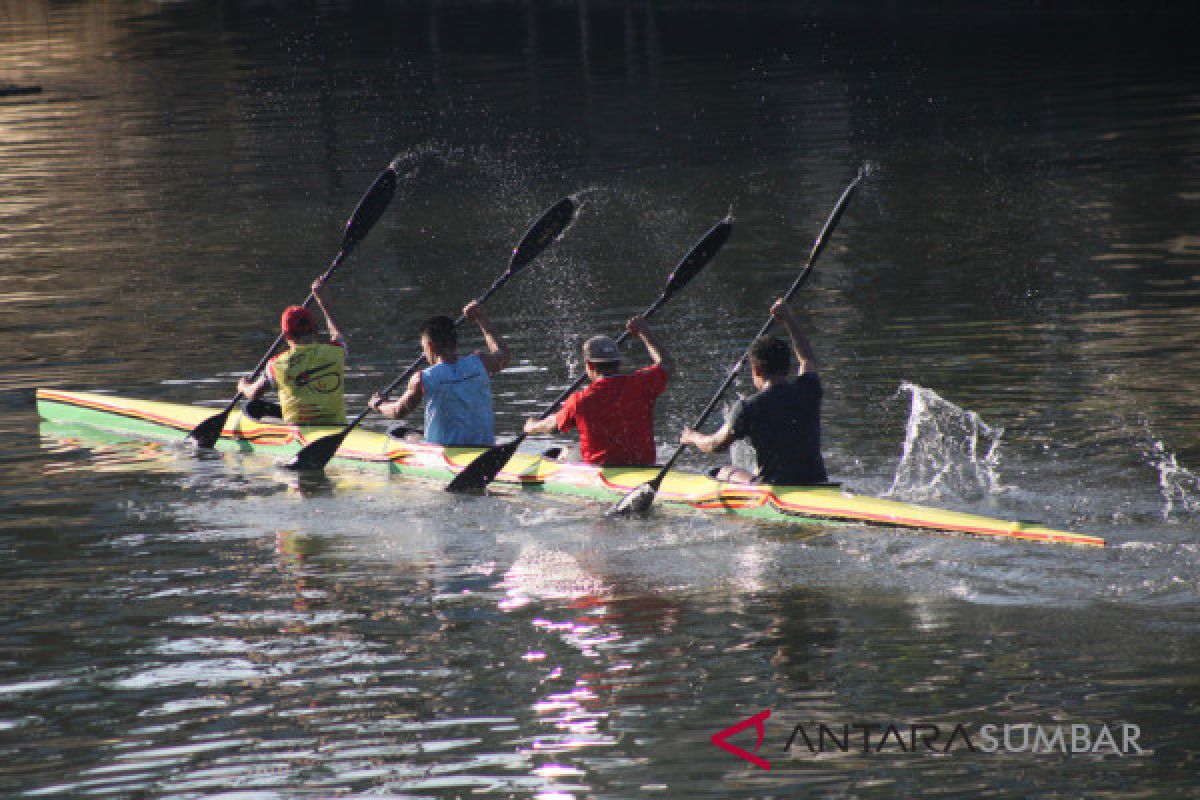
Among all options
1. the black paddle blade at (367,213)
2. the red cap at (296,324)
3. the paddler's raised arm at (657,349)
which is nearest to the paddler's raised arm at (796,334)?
the paddler's raised arm at (657,349)

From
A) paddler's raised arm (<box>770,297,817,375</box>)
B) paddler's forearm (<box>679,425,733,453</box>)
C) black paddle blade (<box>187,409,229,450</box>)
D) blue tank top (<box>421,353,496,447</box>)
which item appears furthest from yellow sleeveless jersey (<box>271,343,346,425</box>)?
paddler's raised arm (<box>770,297,817,375</box>)

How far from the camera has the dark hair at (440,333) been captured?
1299 cm

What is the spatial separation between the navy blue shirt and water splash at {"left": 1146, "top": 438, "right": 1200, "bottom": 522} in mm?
2371

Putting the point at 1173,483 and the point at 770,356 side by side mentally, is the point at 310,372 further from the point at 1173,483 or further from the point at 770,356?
the point at 1173,483

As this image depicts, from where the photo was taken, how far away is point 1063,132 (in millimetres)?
30531

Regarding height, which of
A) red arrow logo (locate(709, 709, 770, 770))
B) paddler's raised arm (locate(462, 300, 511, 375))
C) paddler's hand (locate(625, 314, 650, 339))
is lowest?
red arrow logo (locate(709, 709, 770, 770))

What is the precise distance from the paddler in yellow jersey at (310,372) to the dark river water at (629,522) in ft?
2.39

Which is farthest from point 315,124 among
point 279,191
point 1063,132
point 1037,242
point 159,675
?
point 159,675

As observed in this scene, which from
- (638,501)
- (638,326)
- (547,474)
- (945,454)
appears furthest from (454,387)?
(945,454)

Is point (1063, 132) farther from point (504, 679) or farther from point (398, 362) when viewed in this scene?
point (504, 679)

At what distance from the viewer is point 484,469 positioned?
12.8m

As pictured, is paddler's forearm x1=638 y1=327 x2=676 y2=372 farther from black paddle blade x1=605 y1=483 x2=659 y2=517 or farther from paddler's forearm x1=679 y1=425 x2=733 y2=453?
→ black paddle blade x1=605 y1=483 x2=659 y2=517

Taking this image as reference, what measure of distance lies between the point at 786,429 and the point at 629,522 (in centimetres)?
137

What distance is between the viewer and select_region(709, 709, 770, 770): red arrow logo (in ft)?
25.5
